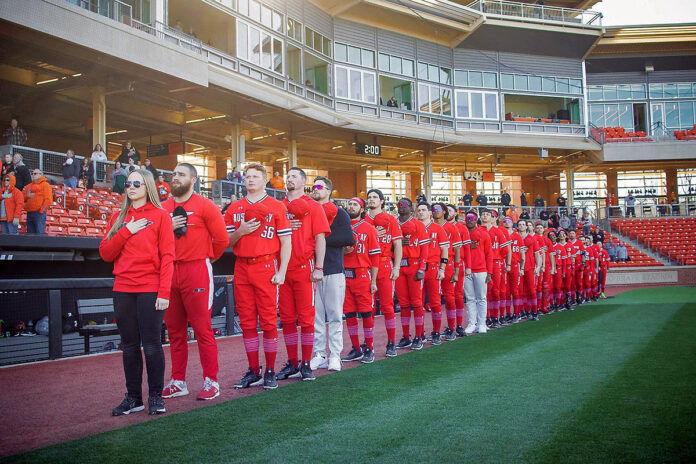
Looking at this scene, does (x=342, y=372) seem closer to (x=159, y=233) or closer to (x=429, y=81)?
(x=159, y=233)

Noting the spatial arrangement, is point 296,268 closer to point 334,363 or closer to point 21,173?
point 334,363

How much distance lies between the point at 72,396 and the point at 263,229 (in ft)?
8.71

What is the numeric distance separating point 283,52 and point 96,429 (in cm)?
2398

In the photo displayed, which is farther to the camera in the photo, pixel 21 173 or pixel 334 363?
pixel 21 173

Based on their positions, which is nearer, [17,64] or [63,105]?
[17,64]

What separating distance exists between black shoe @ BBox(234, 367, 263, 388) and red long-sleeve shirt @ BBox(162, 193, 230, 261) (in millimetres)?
1444

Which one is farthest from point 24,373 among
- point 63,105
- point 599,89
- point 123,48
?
point 599,89

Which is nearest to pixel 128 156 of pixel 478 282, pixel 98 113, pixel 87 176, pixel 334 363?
pixel 87 176

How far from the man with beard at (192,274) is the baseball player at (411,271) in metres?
4.10

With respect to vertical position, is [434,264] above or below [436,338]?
above

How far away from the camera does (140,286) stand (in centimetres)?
534

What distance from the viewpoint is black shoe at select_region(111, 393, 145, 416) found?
5.37m

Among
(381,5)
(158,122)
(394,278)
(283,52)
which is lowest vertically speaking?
(394,278)

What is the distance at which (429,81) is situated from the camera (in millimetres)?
34625
